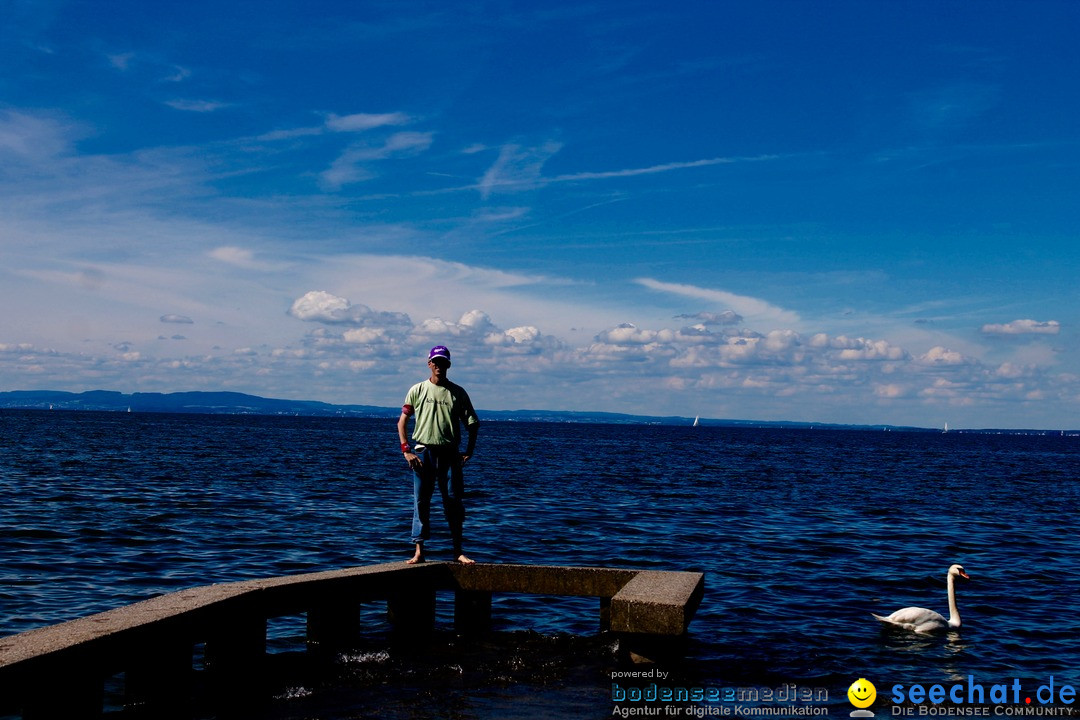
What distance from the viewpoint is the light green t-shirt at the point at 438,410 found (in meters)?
9.84

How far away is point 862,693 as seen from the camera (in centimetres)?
884

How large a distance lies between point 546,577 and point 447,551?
8680 mm

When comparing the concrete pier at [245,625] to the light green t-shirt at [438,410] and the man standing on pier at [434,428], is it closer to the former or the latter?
the man standing on pier at [434,428]

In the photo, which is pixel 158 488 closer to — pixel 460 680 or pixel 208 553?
pixel 208 553

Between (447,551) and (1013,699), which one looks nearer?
(1013,699)

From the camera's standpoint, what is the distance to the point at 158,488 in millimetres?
31562

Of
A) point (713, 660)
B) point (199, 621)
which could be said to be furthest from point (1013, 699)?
point (199, 621)

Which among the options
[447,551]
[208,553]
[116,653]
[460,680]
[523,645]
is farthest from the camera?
[447,551]

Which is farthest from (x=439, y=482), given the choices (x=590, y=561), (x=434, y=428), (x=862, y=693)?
(x=590, y=561)

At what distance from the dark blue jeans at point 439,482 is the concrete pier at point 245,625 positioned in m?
0.47

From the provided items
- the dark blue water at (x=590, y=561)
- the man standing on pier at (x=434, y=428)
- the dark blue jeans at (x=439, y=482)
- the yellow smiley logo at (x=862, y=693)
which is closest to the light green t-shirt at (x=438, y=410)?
the man standing on pier at (x=434, y=428)

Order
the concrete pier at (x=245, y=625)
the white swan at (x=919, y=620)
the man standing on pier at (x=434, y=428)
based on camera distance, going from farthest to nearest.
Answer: the white swan at (x=919, y=620), the man standing on pier at (x=434, y=428), the concrete pier at (x=245, y=625)

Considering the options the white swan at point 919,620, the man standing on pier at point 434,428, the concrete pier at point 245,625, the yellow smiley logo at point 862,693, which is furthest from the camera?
the white swan at point 919,620

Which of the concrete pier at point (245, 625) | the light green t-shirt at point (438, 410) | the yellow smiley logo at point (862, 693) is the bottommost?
the yellow smiley logo at point (862, 693)
